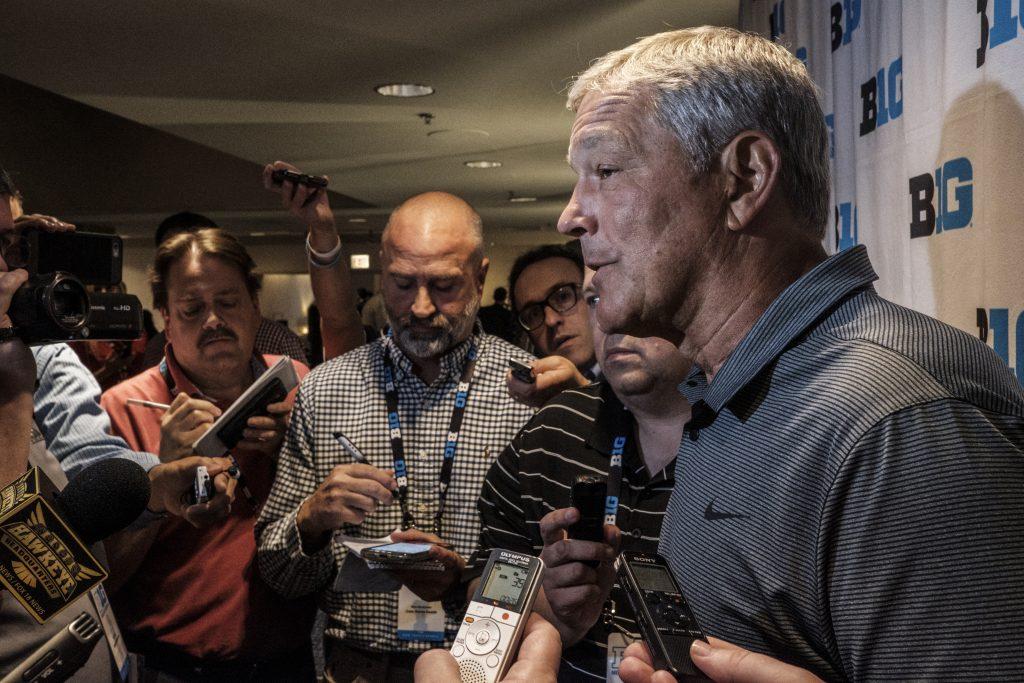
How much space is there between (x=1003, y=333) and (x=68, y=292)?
A: 60.7 inches

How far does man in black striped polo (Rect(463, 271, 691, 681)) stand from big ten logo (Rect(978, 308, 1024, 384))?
1.70 ft

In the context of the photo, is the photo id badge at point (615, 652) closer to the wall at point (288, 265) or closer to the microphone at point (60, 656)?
the microphone at point (60, 656)

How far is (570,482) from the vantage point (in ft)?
5.45

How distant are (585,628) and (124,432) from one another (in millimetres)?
1511

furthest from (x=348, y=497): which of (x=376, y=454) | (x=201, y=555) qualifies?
(x=201, y=555)

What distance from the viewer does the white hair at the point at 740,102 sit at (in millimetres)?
970

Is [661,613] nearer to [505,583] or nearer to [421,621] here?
[505,583]

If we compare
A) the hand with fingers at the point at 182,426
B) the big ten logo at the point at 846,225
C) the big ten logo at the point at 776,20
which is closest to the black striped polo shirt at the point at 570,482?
the hand with fingers at the point at 182,426

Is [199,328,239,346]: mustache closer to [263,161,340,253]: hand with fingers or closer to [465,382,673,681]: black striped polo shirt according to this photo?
[263,161,340,253]: hand with fingers

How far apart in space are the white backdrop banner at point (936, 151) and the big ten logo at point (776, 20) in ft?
2.24

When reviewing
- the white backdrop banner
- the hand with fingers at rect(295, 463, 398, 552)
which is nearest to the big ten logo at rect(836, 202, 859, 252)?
the white backdrop banner

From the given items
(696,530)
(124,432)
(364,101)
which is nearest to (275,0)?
(364,101)

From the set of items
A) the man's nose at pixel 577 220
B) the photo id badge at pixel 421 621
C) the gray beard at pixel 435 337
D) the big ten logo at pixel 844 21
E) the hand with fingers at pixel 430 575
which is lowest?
the photo id badge at pixel 421 621

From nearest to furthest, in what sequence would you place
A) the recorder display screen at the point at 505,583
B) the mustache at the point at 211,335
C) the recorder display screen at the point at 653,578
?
the recorder display screen at the point at 653,578 → the recorder display screen at the point at 505,583 → the mustache at the point at 211,335
